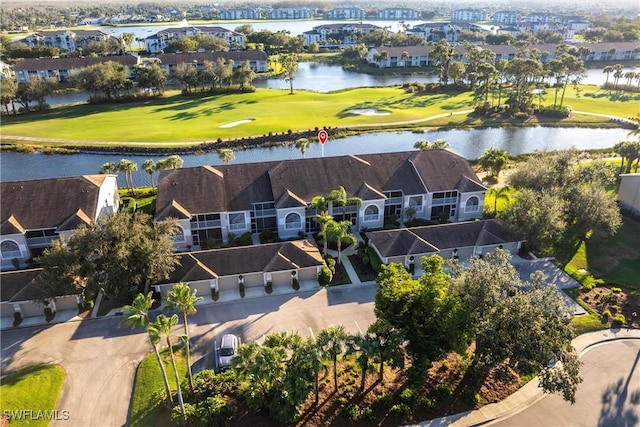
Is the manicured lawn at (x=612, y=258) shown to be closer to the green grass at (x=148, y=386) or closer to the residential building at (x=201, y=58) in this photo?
the green grass at (x=148, y=386)

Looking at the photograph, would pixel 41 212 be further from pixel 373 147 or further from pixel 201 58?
pixel 201 58

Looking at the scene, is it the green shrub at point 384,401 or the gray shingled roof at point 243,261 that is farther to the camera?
the gray shingled roof at point 243,261

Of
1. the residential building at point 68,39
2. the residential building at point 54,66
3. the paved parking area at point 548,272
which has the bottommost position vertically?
the paved parking area at point 548,272

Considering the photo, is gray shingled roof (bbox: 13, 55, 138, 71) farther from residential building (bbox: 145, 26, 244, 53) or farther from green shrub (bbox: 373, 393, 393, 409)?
green shrub (bbox: 373, 393, 393, 409)

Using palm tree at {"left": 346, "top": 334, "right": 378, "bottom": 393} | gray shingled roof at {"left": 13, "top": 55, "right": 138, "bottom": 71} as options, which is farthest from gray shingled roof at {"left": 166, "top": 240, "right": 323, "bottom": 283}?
gray shingled roof at {"left": 13, "top": 55, "right": 138, "bottom": 71}

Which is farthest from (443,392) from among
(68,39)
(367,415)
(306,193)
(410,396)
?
(68,39)

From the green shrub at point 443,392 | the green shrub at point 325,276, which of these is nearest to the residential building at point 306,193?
the green shrub at point 325,276
